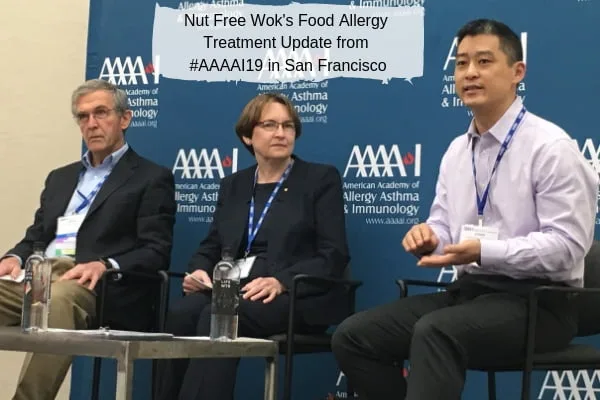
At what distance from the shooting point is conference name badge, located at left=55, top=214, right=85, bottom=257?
14.8ft

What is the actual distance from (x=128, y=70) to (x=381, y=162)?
1548mm

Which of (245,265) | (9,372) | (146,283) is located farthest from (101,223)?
(9,372)

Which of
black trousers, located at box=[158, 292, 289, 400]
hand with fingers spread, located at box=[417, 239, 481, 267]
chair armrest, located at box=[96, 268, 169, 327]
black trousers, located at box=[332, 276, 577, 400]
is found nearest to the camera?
black trousers, located at box=[332, 276, 577, 400]

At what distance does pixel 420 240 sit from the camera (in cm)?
330

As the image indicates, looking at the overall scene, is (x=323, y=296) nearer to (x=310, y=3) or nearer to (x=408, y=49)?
(x=408, y=49)

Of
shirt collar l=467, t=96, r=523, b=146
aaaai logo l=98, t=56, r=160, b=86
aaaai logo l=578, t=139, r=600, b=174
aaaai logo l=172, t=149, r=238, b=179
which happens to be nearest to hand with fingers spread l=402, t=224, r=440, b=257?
shirt collar l=467, t=96, r=523, b=146

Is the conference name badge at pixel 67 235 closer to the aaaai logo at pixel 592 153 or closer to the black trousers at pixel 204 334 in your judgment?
the black trousers at pixel 204 334

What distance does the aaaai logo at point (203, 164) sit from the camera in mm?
4973

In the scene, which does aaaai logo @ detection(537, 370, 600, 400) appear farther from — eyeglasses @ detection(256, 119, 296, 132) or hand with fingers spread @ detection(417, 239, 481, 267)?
eyeglasses @ detection(256, 119, 296, 132)

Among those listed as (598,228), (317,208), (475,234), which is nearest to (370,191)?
(317,208)

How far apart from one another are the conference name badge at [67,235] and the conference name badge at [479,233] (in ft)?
6.43

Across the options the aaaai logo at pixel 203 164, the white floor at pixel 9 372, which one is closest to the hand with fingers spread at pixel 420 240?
the aaaai logo at pixel 203 164

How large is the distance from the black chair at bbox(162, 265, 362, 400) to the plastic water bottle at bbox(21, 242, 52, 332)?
0.88 meters

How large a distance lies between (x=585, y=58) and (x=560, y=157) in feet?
3.54
